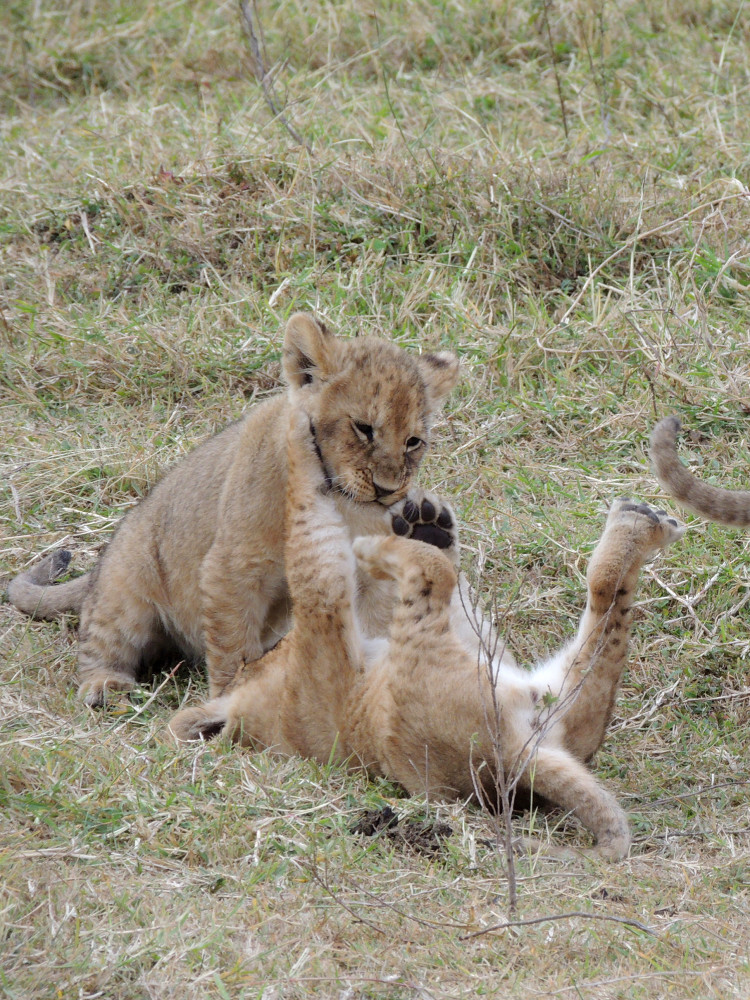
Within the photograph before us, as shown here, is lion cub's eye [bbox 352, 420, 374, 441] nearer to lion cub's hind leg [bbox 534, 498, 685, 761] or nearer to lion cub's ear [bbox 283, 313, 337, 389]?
lion cub's ear [bbox 283, 313, 337, 389]

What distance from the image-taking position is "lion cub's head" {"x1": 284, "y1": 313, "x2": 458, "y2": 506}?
13.9 ft

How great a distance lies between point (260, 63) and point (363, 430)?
185 inches

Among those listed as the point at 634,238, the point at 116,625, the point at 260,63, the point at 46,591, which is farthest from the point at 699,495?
the point at 260,63

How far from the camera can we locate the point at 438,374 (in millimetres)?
4664

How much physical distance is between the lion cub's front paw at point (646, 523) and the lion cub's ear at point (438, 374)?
0.77 meters

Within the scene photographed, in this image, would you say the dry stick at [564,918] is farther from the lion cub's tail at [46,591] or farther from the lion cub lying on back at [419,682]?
the lion cub's tail at [46,591]

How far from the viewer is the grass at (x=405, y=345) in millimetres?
3041

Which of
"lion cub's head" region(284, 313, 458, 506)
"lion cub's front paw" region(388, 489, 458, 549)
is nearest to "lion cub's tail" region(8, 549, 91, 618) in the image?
"lion cub's head" region(284, 313, 458, 506)

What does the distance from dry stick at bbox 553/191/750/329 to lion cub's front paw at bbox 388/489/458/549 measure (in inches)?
84.7

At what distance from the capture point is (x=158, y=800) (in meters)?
3.58

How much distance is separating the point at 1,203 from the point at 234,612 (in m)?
3.86

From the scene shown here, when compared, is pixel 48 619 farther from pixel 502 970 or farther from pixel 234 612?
pixel 502 970

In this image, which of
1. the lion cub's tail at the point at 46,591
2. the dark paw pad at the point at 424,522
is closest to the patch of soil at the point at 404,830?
the dark paw pad at the point at 424,522

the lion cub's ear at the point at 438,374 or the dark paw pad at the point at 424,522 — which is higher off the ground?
the lion cub's ear at the point at 438,374
